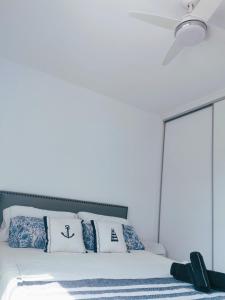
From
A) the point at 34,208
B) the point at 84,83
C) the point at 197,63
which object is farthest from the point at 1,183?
the point at 197,63

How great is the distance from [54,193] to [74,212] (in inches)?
12.2

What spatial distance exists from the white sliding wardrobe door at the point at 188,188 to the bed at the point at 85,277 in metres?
0.92

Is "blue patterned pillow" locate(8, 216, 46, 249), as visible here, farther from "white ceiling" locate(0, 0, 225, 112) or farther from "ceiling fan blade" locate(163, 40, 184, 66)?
"ceiling fan blade" locate(163, 40, 184, 66)

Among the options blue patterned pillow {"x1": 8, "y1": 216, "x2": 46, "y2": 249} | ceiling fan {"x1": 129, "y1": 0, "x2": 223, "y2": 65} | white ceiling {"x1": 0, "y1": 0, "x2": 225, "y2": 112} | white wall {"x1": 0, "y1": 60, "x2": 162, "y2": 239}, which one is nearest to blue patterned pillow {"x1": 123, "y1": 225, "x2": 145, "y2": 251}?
white wall {"x1": 0, "y1": 60, "x2": 162, "y2": 239}

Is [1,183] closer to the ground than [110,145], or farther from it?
closer to the ground

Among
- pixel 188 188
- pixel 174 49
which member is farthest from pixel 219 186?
pixel 174 49

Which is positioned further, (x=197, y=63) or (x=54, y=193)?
(x=54, y=193)

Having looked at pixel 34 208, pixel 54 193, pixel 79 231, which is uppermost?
pixel 54 193

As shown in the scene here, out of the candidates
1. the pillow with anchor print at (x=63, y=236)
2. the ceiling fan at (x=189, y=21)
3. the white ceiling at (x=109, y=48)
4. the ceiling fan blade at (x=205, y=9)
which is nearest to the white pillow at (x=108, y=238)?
the pillow with anchor print at (x=63, y=236)

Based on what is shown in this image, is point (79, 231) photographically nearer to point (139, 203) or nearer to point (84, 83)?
point (139, 203)

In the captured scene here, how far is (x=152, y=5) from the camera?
6.46ft

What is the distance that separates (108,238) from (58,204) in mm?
715

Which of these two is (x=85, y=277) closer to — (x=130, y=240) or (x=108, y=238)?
(x=108, y=238)

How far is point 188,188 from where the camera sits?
333 cm
